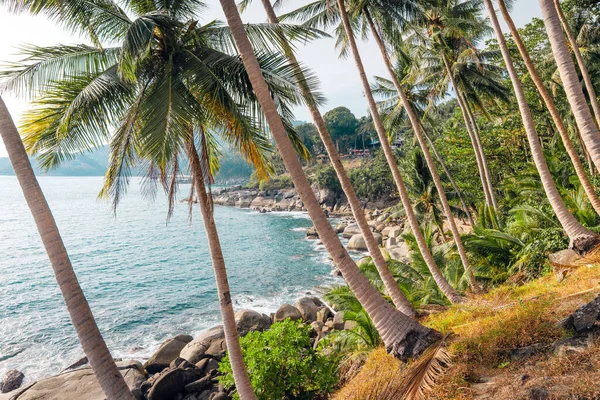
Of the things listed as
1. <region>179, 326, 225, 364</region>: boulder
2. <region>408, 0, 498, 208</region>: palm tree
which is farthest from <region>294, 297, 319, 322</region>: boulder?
<region>408, 0, 498, 208</region>: palm tree

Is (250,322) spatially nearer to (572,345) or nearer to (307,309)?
(307,309)

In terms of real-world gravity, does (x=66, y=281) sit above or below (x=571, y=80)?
below

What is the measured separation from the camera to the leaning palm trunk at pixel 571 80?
6.01m

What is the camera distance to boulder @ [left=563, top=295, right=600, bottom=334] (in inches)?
156

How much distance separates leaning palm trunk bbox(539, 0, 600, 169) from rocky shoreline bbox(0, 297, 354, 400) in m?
7.07

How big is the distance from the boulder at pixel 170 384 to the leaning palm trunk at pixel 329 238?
25.7 feet

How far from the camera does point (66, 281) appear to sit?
3922 millimetres

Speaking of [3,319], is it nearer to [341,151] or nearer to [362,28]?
[362,28]

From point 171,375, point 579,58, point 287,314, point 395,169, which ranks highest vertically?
point 579,58

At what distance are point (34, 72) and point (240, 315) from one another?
39.3 feet

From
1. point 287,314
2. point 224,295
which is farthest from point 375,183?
point 224,295

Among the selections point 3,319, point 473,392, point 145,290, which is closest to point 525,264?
point 473,392

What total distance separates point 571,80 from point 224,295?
7.65 m

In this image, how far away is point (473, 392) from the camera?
3.81 m
